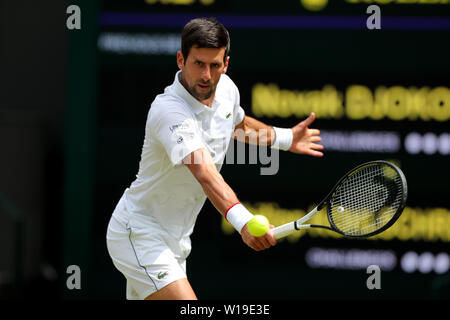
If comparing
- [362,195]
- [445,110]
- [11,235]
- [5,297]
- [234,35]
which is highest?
[234,35]

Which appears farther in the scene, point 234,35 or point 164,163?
point 234,35

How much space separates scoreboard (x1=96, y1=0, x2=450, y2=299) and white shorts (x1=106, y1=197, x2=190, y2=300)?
1933 millimetres

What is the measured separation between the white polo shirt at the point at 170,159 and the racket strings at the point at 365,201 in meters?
0.58

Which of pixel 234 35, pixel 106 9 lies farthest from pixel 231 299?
pixel 106 9

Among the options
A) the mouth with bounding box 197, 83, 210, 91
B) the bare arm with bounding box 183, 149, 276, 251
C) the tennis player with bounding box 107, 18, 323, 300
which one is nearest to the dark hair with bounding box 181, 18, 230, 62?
the tennis player with bounding box 107, 18, 323, 300

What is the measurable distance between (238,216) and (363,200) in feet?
2.25

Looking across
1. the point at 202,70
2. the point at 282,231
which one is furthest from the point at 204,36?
the point at 282,231

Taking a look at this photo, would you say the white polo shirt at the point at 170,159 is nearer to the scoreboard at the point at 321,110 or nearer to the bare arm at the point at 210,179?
the bare arm at the point at 210,179

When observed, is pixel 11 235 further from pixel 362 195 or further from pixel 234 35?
pixel 362 195

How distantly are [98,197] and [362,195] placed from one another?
2.55m

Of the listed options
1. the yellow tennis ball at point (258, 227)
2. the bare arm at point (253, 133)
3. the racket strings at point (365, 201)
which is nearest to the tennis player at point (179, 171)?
the yellow tennis ball at point (258, 227)

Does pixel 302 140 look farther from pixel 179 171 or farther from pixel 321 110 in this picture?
pixel 321 110

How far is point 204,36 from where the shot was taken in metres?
3.70
